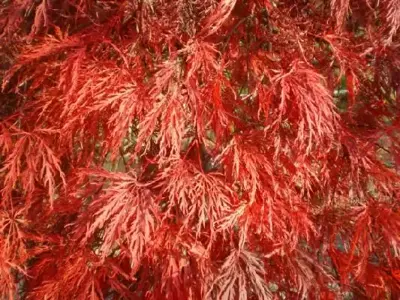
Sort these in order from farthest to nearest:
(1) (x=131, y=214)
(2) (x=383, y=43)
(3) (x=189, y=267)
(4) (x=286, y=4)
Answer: (4) (x=286, y=4), (2) (x=383, y=43), (3) (x=189, y=267), (1) (x=131, y=214)

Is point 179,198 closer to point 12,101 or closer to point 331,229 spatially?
point 331,229

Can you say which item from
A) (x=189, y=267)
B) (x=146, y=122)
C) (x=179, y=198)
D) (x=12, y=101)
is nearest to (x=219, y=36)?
(x=146, y=122)

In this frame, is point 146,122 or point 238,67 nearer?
point 146,122

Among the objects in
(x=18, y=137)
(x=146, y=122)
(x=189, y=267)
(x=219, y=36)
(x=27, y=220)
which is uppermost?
(x=219, y=36)

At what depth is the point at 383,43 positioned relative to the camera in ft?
4.47

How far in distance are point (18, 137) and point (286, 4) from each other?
814mm

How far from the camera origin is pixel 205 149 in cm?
138

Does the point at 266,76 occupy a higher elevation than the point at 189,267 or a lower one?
higher

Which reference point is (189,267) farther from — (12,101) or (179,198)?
(12,101)

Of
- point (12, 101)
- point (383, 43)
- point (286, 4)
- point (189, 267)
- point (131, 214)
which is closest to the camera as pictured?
point (131, 214)

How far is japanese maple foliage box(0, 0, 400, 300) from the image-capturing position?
1207mm

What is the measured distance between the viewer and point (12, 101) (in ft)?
5.50

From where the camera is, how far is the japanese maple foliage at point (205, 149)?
47.5 inches

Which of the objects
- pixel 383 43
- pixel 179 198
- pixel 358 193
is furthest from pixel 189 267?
pixel 383 43
